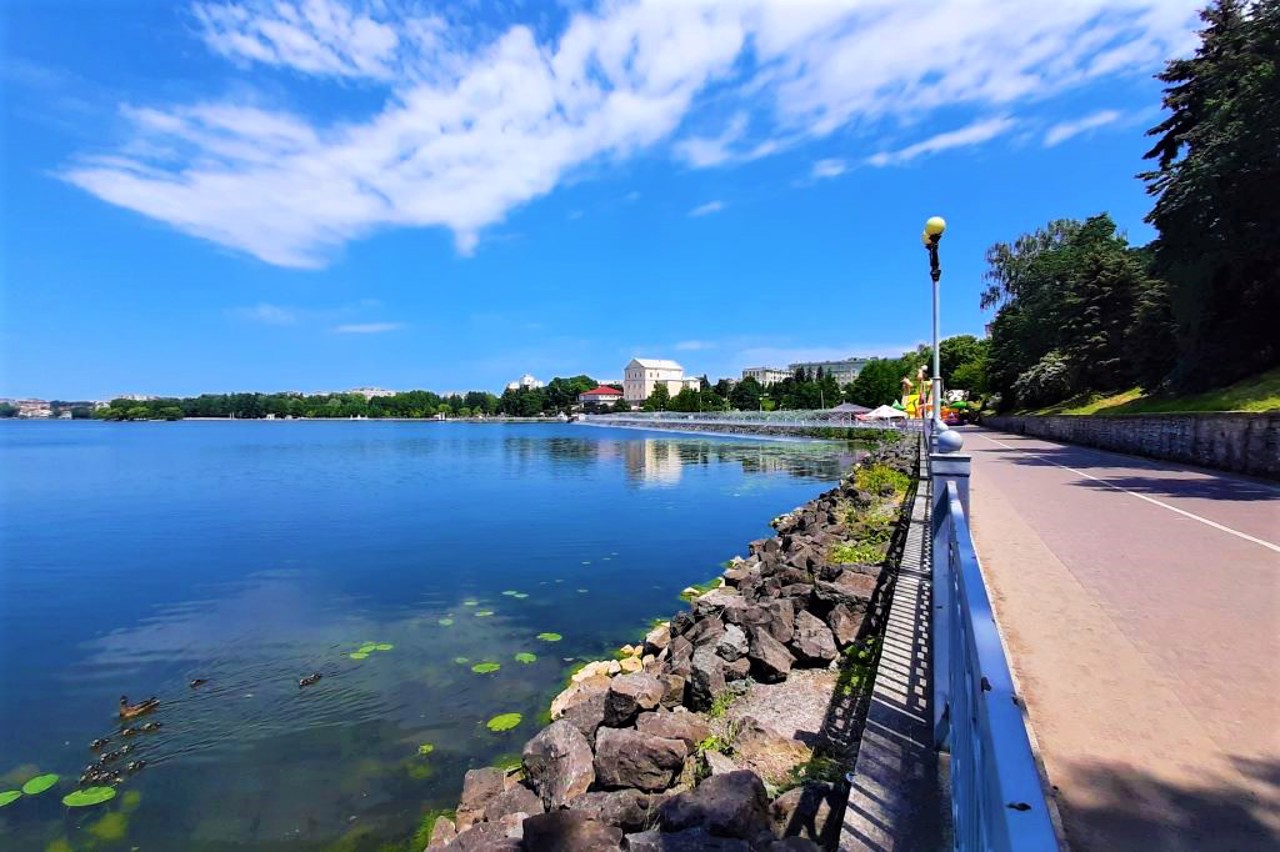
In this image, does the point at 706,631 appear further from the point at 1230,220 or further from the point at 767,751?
the point at 1230,220

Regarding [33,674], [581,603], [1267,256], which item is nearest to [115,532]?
[33,674]

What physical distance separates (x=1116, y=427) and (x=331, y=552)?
28275 millimetres

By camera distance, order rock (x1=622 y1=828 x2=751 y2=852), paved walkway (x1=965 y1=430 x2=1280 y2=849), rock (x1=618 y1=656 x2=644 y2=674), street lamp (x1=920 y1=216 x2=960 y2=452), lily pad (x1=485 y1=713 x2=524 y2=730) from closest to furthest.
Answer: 1. paved walkway (x1=965 y1=430 x2=1280 y2=849)
2. rock (x1=622 y1=828 x2=751 y2=852)
3. lily pad (x1=485 y1=713 x2=524 y2=730)
4. rock (x1=618 y1=656 x2=644 y2=674)
5. street lamp (x1=920 y1=216 x2=960 y2=452)

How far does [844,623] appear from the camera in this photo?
287 inches

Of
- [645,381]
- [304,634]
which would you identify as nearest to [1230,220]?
[304,634]

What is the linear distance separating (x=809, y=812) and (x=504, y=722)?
14.8 ft

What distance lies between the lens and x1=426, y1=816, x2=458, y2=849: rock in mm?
5071

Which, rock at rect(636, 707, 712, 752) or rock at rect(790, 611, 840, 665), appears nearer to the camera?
rock at rect(636, 707, 712, 752)

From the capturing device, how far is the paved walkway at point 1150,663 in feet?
10.9

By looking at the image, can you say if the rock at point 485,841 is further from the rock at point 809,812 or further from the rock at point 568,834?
A: the rock at point 809,812

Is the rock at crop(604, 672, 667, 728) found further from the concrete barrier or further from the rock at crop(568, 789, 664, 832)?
the concrete barrier

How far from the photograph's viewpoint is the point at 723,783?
4.25 m

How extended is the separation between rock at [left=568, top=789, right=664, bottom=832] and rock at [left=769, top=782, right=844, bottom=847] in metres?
0.97

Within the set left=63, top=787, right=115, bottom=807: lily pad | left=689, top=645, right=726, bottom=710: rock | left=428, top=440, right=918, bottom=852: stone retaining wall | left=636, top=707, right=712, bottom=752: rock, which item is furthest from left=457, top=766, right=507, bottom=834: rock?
left=63, top=787, right=115, bottom=807: lily pad
